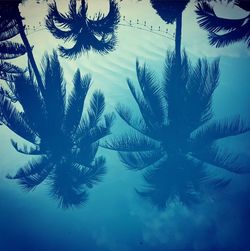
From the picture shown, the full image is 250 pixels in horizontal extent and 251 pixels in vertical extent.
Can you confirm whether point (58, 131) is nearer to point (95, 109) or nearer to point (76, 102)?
point (76, 102)

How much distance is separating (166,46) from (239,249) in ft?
12.3

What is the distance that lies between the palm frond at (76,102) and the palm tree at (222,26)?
2335 millimetres

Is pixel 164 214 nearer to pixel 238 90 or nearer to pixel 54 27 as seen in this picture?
pixel 238 90

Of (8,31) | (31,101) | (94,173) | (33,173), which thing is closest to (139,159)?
(94,173)

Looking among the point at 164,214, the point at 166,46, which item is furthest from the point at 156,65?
the point at 164,214

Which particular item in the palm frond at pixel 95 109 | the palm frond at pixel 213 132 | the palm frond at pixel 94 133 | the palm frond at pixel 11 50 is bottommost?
the palm frond at pixel 94 133

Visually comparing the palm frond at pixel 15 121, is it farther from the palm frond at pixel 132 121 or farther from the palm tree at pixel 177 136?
the palm frond at pixel 132 121

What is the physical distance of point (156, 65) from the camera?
5742 millimetres

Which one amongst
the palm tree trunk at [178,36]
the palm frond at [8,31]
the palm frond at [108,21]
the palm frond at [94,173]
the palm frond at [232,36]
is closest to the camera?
the palm frond at [94,173]

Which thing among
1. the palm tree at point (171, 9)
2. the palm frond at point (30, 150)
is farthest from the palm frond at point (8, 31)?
the palm tree at point (171, 9)

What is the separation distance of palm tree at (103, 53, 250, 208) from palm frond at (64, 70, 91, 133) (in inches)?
22.6

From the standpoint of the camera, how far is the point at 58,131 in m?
4.95

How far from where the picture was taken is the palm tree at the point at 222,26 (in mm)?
5471

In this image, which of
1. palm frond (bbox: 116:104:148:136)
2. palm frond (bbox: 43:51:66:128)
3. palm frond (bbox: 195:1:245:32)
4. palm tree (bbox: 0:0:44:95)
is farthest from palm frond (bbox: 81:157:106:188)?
palm frond (bbox: 195:1:245:32)
